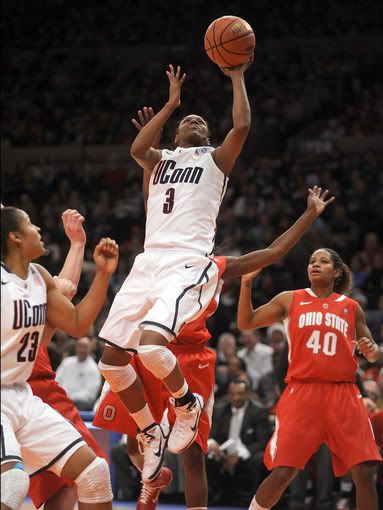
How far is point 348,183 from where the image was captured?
51.8ft

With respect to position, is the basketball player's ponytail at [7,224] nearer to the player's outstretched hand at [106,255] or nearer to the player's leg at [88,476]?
the player's outstretched hand at [106,255]

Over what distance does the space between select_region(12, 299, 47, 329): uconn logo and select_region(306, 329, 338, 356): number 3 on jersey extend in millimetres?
2386

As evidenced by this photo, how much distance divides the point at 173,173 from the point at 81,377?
206 inches

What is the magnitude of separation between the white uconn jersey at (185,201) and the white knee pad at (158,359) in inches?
28.5

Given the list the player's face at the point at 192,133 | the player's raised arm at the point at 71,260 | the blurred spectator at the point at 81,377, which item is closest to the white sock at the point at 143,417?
the player's raised arm at the point at 71,260

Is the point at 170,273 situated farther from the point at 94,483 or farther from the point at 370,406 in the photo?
the point at 370,406

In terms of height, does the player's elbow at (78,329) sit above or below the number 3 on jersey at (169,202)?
below

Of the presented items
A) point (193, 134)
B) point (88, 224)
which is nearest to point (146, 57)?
point (88, 224)

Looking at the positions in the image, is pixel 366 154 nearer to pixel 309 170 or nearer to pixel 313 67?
pixel 309 170

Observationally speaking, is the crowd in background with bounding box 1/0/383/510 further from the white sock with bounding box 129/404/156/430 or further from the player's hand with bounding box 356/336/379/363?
the white sock with bounding box 129/404/156/430

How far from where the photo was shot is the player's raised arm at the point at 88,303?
16.2 ft

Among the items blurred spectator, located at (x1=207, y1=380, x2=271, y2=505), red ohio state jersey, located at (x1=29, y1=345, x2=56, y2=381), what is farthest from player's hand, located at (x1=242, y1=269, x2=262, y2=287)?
blurred spectator, located at (x1=207, y1=380, x2=271, y2=505)

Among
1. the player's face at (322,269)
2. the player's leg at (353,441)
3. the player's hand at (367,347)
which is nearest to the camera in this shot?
the player's leg at (353,441)

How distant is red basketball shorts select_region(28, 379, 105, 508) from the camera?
569cm
